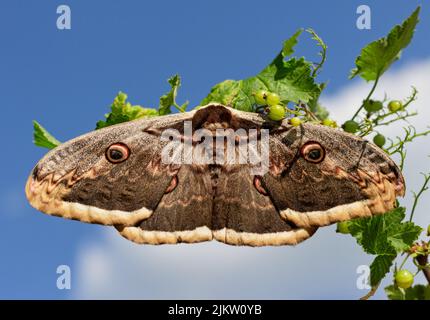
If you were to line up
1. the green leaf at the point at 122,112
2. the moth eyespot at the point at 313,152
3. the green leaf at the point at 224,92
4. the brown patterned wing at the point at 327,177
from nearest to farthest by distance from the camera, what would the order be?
the brown patterned wing at the point at 327,177 < the moth eyespot at the point at 313,152 < the green leaf at the point at 224,92 < the green leaf at the point at 122,112

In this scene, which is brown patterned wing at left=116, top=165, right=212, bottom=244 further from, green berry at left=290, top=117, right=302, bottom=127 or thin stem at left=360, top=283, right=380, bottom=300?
thin stem at left=360, top=283, right=380, bottom=300

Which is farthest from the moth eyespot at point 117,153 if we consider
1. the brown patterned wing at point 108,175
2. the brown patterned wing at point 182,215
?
the brown patterned wing at point 182,215

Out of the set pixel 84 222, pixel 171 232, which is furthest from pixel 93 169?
pixel 171 232

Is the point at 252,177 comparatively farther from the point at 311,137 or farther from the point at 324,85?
the point at 324,85

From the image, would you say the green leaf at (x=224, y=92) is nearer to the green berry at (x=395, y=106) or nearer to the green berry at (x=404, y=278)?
the green berry at (x=395, y=106)

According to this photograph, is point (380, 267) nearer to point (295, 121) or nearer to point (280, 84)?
point (295, 121)
